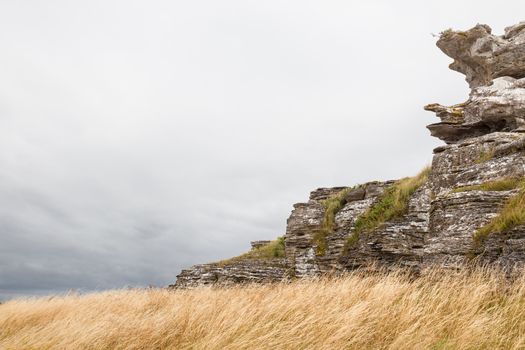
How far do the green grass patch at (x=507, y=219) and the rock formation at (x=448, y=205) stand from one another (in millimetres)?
32

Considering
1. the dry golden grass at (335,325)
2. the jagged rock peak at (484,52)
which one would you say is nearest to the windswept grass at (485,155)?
the dry golden grass at (335,325)

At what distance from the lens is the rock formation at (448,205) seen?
11.7 metres

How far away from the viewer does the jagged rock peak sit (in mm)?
24547

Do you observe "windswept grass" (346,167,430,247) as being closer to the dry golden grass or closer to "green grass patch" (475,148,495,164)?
"green grass patch" (475,148,495,164)

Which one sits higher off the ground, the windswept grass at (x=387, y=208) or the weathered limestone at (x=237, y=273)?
the windswept grass at (x=387, y=208)

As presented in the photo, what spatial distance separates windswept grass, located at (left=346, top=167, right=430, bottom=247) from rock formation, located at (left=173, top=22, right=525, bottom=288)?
6 centimetres

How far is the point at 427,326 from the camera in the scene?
6.73 metres

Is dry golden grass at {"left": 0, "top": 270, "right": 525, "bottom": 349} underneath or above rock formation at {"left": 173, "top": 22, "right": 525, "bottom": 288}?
underneath

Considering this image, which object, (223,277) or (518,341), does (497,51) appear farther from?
(518,341)

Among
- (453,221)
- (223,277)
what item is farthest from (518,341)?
(223,277)

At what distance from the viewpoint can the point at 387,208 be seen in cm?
2036

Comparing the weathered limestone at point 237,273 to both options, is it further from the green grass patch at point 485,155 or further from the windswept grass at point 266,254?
the green grass patch at point 485,155

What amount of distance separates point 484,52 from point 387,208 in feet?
44.9

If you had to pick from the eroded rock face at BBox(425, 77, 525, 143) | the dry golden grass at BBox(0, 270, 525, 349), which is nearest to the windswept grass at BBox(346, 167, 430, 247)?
the eroded rock face at BBox(425, 77, 525, 143)
